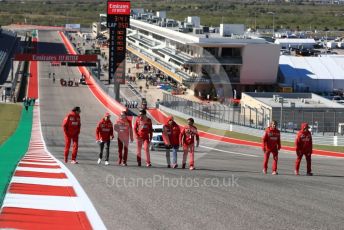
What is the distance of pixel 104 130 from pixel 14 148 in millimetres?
8802

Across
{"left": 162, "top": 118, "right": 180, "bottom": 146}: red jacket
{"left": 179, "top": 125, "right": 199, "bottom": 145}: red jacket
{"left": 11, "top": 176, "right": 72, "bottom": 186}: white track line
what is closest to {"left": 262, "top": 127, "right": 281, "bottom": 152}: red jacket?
{"left": 179, "top": 125, "right": 199, "bottom": 145}: red jacket

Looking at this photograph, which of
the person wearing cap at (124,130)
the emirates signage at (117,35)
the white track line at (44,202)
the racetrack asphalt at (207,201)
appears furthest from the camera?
the emirates signage at (117,35)

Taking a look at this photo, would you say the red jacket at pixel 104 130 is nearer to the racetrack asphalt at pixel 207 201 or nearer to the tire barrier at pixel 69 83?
the racetrack asphalt at pixel 207 201

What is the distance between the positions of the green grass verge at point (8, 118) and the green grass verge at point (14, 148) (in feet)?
1.29

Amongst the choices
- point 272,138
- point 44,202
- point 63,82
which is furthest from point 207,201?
point 63,82

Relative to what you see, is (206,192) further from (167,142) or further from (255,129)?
(255,129)

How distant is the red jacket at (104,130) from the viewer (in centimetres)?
1823

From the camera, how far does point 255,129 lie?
43.1 metres

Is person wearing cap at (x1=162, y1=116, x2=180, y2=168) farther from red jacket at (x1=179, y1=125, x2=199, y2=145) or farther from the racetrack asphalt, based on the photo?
the racetrack asphalt

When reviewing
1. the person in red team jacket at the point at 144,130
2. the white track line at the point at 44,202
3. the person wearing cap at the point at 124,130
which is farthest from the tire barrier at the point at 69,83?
the white track line at the point at 44,202

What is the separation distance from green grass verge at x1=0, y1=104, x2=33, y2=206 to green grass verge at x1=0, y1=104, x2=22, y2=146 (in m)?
0.39

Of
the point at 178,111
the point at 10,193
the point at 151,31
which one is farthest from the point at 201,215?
the point at 151,31

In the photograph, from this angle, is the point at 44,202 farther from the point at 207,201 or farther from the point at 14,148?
the point at 14,148

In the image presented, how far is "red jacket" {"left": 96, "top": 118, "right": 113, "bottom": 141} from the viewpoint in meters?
18.2
